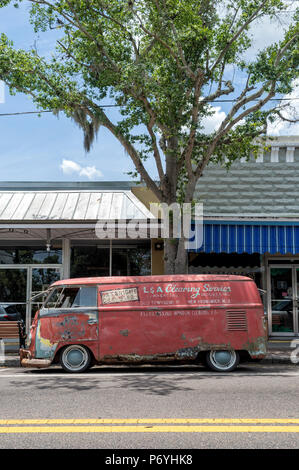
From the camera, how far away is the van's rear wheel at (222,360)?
1004cm

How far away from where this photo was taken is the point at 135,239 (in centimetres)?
1617

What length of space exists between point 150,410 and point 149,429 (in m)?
0.97

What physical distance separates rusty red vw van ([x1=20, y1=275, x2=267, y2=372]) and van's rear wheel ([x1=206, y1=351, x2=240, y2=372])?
2cm

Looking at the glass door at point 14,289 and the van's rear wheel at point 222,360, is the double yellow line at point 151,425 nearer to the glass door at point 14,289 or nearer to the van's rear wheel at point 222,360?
the van's rear wheel at point 222,360

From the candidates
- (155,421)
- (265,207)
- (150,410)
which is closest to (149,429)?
(155,421)

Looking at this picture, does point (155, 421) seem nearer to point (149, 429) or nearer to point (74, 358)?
point (149, 429)

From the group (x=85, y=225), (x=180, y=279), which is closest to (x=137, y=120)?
(x=85, y=225)

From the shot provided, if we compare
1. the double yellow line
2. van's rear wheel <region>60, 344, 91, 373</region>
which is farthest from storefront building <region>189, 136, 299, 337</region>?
the double yellow line

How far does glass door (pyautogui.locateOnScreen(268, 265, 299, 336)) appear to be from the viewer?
648 inches

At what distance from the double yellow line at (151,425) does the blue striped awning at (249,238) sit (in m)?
8.91

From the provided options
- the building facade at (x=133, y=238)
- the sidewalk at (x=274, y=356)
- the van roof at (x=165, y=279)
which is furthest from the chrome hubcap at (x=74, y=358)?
the building facade at (x=133, y=238)

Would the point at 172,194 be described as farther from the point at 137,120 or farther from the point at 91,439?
the point at 91,439

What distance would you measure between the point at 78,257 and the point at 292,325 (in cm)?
759

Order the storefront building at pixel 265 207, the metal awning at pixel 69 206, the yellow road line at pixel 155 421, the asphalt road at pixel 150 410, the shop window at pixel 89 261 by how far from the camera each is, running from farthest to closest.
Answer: the storefront building at pixel 265 207 < the shop window at pixel 89 261 < the metal awning at pixel 69 206 < the yellow road line at pixel 155 421 < the asphalt road at pixel 150 410
